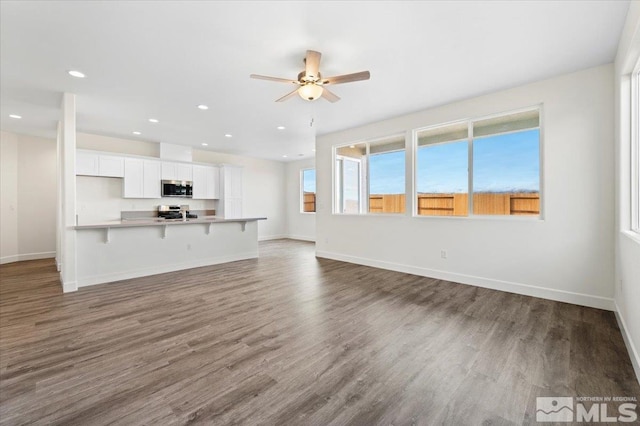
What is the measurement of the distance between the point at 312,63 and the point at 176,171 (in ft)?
19.1

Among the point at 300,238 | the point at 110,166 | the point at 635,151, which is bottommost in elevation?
the point at 300,238

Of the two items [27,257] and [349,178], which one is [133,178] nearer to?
[27,257]

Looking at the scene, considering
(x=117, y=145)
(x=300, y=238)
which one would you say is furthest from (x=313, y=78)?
(x=300, y=238)

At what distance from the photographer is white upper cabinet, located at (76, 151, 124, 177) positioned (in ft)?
19.1

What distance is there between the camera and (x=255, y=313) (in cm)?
311

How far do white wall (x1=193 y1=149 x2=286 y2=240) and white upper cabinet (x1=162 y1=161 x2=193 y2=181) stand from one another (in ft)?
3.58

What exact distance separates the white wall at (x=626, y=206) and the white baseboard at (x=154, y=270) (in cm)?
591

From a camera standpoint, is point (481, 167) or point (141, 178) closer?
point (481, 167)

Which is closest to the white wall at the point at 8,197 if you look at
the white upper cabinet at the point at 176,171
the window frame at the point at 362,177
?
the white upper cabinet at the point at 176,171

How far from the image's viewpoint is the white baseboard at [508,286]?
3.22 metres

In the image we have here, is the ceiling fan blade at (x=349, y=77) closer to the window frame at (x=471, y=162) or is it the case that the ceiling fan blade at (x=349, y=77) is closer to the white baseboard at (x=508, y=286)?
the window frame at (x=471, y=162)

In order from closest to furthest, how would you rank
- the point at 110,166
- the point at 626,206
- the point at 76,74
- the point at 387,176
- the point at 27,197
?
the point at 626,206 → the point at 76,74 → the point at 387,176 → the point at 110,166 → the point at 27,197

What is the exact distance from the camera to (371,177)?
5789 millimetres

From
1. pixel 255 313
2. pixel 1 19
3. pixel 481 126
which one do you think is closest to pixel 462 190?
pixel 481 126
